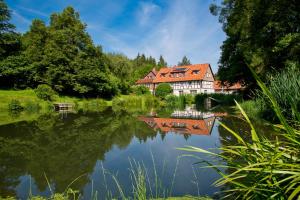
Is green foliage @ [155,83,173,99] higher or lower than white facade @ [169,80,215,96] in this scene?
lower

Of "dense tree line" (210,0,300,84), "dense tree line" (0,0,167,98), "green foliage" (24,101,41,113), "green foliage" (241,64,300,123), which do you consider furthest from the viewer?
"dense tree line" (0,0,167,98)

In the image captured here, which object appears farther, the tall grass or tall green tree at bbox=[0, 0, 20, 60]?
tall green tree at bbox=[0, 0, 20, 60]

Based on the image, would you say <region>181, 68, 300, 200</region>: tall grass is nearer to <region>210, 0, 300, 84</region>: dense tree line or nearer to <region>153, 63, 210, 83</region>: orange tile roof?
<region>210, 0, 300, 84</region>: dense tree line

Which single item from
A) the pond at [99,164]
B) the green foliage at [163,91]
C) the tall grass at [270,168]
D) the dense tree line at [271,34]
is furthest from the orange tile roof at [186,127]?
the green foliage at [163,91]

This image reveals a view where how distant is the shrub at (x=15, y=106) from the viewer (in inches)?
866

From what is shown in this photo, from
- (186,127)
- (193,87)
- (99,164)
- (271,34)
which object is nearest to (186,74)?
(193,87)

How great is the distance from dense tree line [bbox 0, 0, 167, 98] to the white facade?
15251 mm

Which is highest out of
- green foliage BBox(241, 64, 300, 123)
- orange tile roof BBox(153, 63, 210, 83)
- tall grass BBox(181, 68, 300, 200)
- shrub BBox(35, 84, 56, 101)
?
orange tile roof BBox(153, 63, 210, 83)

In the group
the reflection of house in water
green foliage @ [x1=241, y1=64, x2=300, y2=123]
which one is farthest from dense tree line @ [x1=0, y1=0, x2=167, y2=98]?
green foliage @ [x1=241, y1=64, x2=300, y2=123]

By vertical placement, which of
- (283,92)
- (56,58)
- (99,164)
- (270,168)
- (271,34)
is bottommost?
(99,164)

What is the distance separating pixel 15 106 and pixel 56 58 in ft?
34.1

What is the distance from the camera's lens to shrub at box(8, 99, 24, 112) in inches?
866

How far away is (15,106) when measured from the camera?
883 inches

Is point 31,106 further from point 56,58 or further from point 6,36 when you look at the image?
point 6,36
